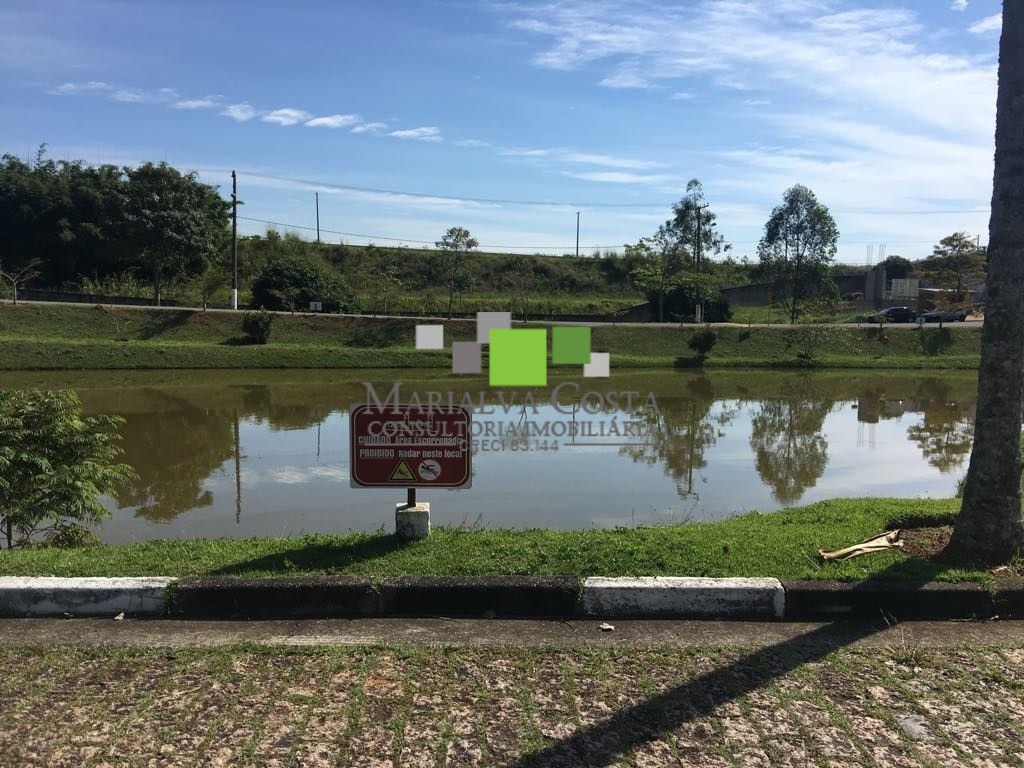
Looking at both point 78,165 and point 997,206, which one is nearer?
point 997,206

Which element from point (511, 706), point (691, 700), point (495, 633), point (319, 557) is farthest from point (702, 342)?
point (511, 706)

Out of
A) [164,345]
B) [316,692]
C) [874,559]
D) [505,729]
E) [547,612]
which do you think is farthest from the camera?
[164,345]

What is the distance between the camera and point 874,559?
15.8 ft

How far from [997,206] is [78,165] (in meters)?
50.7

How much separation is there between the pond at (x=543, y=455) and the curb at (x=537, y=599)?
326 cm

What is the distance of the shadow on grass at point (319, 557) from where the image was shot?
4652mm

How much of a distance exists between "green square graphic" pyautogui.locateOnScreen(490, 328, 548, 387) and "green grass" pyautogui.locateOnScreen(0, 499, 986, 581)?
7.94m

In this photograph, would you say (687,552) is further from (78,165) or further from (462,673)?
(78,165)

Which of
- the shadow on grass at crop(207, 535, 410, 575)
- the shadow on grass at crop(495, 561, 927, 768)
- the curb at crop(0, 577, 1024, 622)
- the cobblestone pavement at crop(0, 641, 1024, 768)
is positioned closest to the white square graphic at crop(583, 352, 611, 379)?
the shadow on grass at crop(207, 535, 410, 575)

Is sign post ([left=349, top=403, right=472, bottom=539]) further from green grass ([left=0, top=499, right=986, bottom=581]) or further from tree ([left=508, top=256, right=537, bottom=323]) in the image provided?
tree ([left=508, top=256, right=537, bottom=323])

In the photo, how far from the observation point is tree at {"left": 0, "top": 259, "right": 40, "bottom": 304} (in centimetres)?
3369

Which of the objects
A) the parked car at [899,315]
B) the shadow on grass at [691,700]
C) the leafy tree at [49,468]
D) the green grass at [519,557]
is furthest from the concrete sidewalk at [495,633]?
the parked car at [899,315]

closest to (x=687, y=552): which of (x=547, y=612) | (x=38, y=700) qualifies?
(x=547, y=612)

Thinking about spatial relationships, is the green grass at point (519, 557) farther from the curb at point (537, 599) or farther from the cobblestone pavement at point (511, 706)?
the cobblestone pavement at point (511, 706)
